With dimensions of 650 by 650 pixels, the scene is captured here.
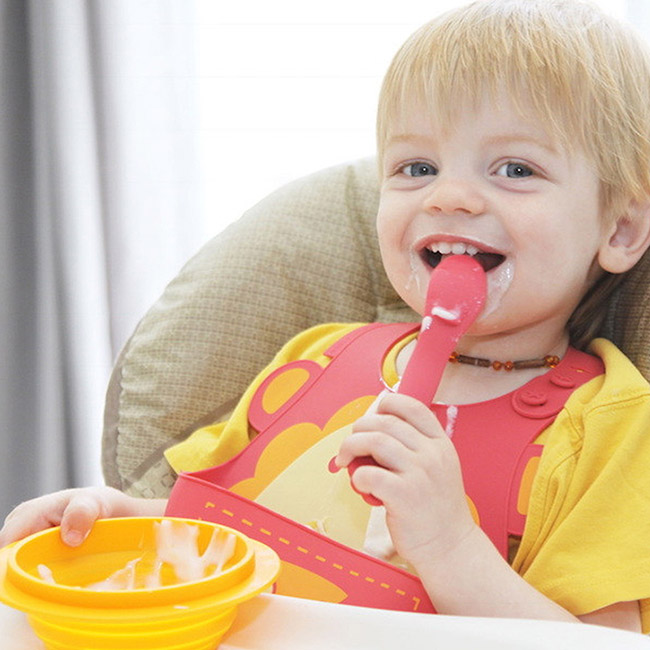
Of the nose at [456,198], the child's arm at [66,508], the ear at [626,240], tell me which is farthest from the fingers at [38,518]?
the ear at [626,240]

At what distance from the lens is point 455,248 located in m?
0.93

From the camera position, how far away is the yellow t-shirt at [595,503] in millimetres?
808

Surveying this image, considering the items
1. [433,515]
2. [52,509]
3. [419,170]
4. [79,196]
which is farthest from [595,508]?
[79,196]

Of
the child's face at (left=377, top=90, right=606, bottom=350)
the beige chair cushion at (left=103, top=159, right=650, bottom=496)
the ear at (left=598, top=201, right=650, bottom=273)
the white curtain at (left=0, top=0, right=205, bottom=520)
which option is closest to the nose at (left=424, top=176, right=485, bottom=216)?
the child's face at (left=377, top=90, right=606, bottom=350)

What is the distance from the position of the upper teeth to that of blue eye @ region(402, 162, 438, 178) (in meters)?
0.08

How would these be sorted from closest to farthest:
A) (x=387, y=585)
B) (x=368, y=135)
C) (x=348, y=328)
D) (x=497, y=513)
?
(x=387, y=585), (x=497, y=513), (x=348, y=328), (x=368, y=135)

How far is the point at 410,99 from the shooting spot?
37.7 inches

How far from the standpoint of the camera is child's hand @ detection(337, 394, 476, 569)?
0.76 meters

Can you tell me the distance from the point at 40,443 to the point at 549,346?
50.9 inches

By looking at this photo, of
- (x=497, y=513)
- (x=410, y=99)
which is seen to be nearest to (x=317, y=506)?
(x=497, y=513)

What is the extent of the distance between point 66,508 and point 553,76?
0.57 metres

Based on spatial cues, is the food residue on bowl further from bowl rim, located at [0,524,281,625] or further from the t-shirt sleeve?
the t-shirt sleeve

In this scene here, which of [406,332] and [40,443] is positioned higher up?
[406,332]

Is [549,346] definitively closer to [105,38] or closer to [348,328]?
[348,328]
